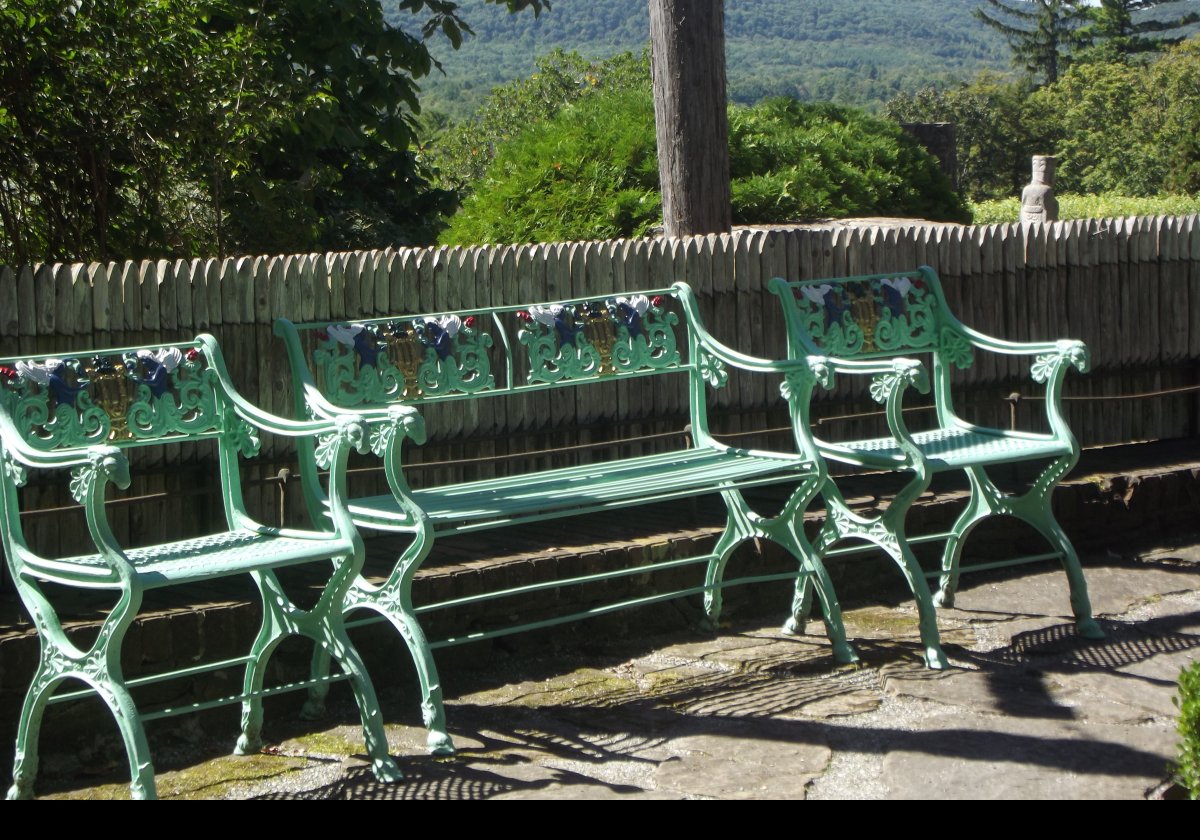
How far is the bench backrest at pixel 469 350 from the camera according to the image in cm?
504

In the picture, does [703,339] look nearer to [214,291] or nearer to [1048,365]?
[1048,365]

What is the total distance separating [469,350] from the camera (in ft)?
17.4

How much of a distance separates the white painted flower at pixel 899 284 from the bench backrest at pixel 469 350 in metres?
0.89

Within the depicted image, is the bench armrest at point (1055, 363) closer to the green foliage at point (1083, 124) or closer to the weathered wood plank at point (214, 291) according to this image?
the weathered wood plank at point (214, 291)

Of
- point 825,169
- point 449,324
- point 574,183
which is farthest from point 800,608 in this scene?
point 825,169

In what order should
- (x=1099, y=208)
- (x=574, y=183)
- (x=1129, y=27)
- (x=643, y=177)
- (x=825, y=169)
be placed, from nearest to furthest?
(x=574, y=183) → (x=643, y=177) → (x=825, y=169) → (x=1099, y=208) → (x=1129, y=27)

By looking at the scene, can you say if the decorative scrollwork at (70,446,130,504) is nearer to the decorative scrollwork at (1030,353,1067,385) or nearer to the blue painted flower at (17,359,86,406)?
the blue painted flower at (17,359,86,406)

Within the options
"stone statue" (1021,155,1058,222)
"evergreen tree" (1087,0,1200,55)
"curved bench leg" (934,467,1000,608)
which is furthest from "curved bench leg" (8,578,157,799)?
"evergreen tree" (1087,0,1200,55)

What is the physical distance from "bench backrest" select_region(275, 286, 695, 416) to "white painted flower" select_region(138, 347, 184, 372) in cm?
40

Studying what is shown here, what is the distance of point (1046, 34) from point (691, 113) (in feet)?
299

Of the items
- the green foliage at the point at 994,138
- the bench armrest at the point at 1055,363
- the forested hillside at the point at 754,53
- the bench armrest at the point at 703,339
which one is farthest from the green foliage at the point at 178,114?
the forested hillside at the point at 754,53

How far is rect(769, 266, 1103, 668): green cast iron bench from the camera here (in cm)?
522

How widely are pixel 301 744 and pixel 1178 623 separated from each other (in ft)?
10.8

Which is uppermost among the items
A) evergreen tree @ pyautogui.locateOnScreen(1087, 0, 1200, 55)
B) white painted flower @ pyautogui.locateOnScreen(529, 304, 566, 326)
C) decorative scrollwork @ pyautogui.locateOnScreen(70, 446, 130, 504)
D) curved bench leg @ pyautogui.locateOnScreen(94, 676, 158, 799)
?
evergreen tree @ pyautogui.locateOnScreen(1087, 0, 1200, 55)
